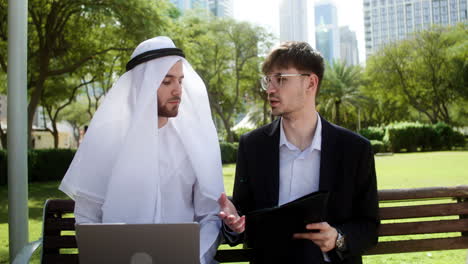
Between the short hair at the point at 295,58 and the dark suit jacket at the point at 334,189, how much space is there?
0.37 metres

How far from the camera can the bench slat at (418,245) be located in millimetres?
3211

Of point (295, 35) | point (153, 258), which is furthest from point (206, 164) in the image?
point (295, 35)

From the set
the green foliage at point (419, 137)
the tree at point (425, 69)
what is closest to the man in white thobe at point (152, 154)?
the green foliage at point (419, 137)

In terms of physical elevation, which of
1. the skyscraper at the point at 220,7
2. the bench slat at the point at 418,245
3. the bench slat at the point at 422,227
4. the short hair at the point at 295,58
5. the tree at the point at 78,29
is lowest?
the bench slat at the point at 418,245

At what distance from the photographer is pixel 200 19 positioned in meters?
33.7

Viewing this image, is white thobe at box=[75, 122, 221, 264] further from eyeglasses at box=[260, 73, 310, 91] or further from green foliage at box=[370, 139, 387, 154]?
green foliage at box=[370, 139, 387, 154]

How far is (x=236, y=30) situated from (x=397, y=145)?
17.1 meters

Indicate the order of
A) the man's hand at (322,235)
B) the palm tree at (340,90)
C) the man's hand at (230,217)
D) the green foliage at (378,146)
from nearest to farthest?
the man's hand at (322,235) < the man's hand at (230,217) < the green foliage at (378,146) < the palm tree at (340,90)

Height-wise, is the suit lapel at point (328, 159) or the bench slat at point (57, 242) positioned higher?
the suit lapel at point (328, 159)

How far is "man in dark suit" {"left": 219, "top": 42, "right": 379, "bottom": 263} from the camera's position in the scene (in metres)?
2.44

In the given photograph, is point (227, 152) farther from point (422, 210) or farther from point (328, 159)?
point (328, 159)

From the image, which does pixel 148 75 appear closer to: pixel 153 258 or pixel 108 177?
pixel 108 177

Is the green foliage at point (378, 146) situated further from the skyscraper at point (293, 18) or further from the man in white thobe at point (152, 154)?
the skyscraper at point (293, 18)

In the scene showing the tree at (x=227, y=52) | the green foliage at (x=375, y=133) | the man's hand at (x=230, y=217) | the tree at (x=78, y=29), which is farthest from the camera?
the green foliage at (x=375, y=133)
